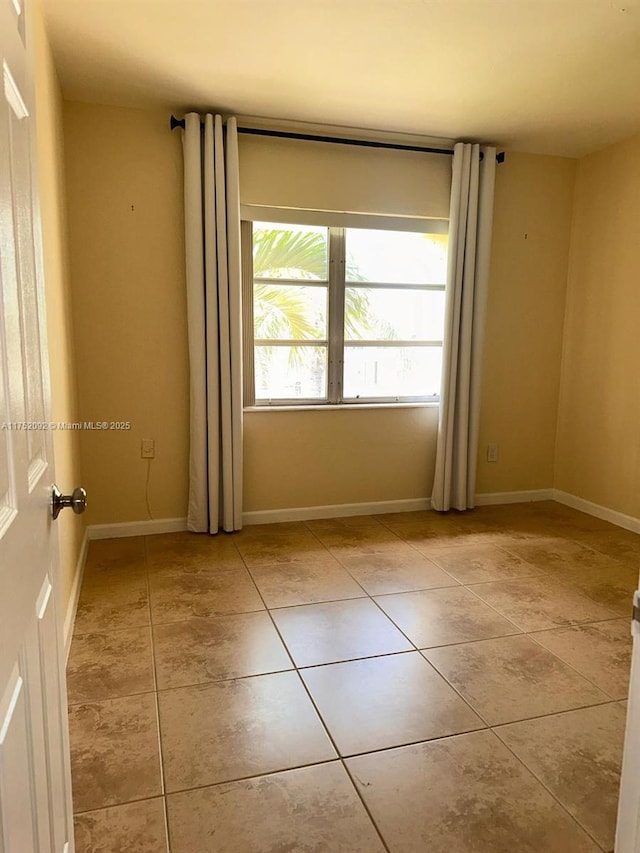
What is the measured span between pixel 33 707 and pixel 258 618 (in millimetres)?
1709

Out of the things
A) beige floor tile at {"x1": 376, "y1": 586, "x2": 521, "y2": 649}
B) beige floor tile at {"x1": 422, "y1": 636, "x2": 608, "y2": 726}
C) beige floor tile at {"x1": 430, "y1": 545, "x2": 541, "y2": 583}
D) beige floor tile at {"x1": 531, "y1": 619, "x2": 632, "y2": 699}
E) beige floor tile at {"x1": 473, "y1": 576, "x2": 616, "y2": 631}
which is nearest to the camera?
beige floor tile at {"x1": 422, "y1": 636, "x2": 608, "y2": 726}

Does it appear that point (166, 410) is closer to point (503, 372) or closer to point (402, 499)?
point (402, 499)

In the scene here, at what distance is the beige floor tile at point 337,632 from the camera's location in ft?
7.56

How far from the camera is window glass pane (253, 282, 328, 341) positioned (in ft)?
12.3

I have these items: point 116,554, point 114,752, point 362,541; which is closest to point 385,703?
point 114,752

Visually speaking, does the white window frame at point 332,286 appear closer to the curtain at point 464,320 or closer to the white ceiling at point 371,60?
the curtain at point 464,320

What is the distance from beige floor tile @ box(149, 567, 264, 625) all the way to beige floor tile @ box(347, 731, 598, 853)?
1113 mm

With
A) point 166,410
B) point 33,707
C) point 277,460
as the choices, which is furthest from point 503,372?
point 33,707

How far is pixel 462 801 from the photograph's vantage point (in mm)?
1571

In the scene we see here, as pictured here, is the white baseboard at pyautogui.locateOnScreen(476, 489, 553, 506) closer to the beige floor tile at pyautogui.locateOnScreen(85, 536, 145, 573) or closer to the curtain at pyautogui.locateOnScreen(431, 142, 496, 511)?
the curtain at pyautogui.locateOnScreen(431, 142, 496, 511)

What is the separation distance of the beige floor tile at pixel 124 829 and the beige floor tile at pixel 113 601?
Answer: 1.02 metres

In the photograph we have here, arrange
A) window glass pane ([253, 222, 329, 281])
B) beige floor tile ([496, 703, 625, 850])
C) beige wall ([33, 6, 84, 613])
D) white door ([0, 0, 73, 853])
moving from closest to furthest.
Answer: white door ([0, 0, 73, 853]) → beige floor tile ([496, 703, 625, 850]) → beige wall ([33, 6, 84, 613]) → window glass pane ([253, 222, 329, 281])

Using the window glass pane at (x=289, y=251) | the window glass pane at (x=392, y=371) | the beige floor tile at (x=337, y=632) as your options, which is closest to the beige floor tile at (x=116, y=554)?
the beige floor tile at (x=337, y=632)

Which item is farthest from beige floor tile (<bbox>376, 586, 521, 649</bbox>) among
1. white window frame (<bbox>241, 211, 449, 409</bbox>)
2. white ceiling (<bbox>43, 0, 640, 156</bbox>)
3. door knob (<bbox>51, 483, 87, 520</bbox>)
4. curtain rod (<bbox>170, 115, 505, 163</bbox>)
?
curtain rod (<bbox>170, 115, 505, 163</bbox>)
